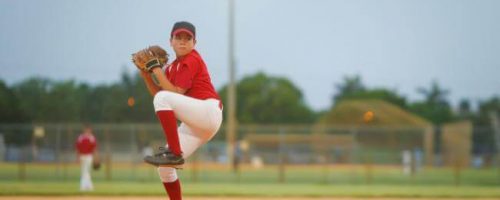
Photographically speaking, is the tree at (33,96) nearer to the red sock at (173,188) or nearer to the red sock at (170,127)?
the red sock at (173,188)

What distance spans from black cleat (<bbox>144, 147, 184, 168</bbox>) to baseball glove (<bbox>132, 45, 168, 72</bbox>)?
2.72 ft

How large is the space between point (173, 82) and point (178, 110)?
37cm

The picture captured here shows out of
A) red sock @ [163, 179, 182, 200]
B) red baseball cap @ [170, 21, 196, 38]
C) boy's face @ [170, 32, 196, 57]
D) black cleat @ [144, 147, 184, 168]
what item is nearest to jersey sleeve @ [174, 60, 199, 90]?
boy's face @ [170, 32, 196, 57]

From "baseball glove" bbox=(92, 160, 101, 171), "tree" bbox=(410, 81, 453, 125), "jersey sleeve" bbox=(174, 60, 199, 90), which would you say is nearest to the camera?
"jersey sleeve" bbox=(174, 60, 199, 90)

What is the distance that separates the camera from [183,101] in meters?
7.05

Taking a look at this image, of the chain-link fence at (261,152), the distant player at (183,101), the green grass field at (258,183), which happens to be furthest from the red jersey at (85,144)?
the distant player at (183,101)

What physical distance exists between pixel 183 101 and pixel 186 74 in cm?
30

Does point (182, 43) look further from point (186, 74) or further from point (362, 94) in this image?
point (362, 94)

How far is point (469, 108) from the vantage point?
62.5 metres

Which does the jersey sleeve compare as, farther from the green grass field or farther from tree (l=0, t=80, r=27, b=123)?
tree (l=0, t=80, r=27, b=123)

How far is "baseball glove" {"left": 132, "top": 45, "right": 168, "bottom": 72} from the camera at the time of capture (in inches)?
285

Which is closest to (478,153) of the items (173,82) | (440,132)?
(440,132)

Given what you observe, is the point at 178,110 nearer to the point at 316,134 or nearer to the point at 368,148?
the point at 368,148

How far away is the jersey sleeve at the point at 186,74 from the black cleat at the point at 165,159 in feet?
2.13
